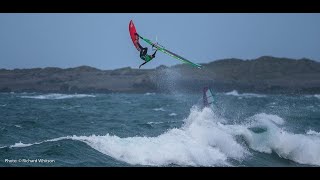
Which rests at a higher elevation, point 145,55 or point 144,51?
point 144,51

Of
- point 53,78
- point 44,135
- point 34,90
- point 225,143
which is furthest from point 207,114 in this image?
point 53,78

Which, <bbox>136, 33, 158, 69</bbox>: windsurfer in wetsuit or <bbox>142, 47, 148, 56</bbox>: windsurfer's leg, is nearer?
<bbox>136, 33, 158, 69</bbox>: windsurfer in wetsuit

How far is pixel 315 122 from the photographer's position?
89.5ft

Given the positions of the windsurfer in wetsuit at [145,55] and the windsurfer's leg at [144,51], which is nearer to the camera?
the windsurfer in wetsuit at [145,55]

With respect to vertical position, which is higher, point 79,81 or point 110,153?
point 79,81

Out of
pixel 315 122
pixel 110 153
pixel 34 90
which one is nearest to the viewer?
pixel 110 153

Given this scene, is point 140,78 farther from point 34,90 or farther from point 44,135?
point 44,135

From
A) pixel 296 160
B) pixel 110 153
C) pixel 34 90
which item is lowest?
pixel 296 160
